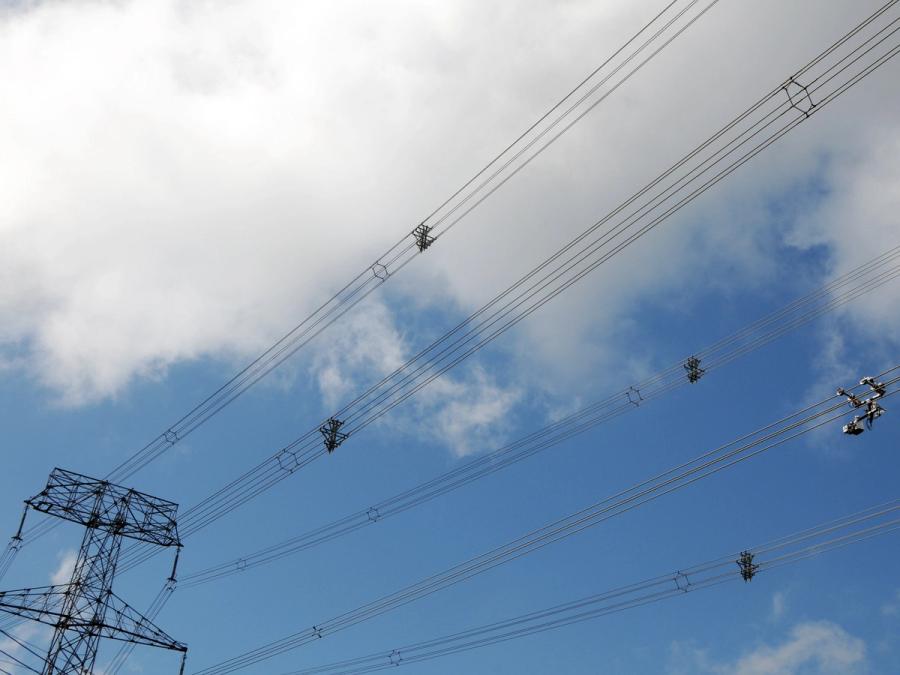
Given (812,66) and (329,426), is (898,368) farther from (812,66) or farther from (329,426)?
(329,426)

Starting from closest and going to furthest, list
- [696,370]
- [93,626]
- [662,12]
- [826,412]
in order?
[826,412]
[662,12]
[696,370]
[93,626]

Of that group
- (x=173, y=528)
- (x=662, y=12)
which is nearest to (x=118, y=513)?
(x=173, y=528)

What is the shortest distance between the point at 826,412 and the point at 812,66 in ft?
31.0

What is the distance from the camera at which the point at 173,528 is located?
179 ft

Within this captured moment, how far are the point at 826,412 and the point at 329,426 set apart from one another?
22.6m

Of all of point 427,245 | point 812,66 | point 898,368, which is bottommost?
point 898,368

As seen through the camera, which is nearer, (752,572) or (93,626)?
(752,572)

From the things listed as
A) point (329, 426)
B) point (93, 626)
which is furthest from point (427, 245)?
point (93, 626)

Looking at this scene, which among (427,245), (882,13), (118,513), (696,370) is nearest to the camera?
(882,13)

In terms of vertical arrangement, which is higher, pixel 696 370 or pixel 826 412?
pixel 696 370

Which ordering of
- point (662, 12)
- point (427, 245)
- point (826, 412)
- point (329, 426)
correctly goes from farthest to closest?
point (329, 426) → point (427, 245) → point (662, 12) → point (826, 412)

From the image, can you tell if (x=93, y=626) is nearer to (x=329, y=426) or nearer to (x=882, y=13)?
(x=329, y=426)

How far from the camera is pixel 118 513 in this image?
52344 mm

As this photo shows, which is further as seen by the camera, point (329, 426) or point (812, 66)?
point (329, 426)
